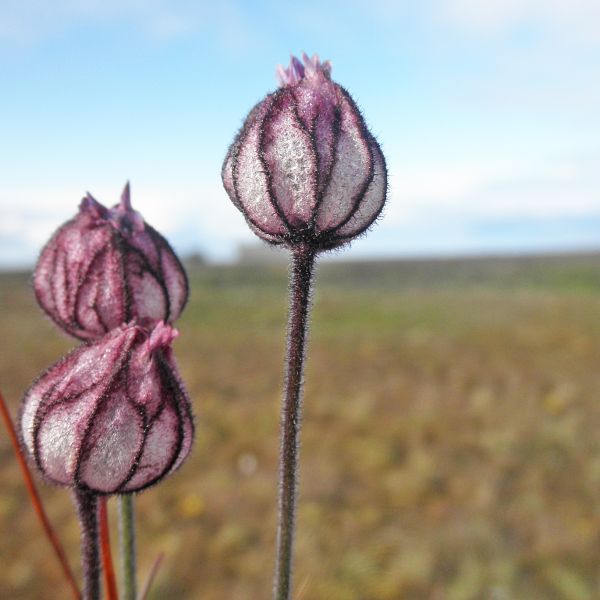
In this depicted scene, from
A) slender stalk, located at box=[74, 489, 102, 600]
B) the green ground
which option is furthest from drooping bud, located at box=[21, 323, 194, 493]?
the green ground

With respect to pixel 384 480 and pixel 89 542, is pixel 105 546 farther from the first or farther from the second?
pixel 384 480

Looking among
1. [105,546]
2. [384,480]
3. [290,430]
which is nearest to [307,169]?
[290,430]

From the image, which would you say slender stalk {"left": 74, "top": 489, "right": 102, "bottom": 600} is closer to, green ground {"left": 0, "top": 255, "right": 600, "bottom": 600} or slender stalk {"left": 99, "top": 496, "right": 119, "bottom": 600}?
slender stalk {"left": 99, "top": 496, "right": 119, "bottom": 600}

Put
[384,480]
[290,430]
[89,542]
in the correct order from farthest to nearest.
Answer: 1. [384,480]
2. [89,542]
3. [290,430]

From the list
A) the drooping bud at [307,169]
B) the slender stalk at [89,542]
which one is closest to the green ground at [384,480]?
the slender stalk at [89,542]

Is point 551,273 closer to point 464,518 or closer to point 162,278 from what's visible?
point 464,518
